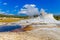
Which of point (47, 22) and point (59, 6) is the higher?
point (59, 6)

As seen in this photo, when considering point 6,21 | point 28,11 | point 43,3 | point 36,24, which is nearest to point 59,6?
point 43,3

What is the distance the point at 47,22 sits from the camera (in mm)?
8414

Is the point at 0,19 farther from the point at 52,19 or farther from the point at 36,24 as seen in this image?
the point at 52,19

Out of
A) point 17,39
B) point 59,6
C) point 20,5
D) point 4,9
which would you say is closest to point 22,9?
point 20,5

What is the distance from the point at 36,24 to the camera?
8438 mm

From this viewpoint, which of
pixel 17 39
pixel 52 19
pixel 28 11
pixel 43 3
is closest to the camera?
pixel 17 39

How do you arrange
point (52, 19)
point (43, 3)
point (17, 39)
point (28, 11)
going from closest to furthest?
point (17, 39), point (43, 3), point (28, 11), point (52, 19)

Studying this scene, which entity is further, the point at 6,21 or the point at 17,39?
the point at 6,21

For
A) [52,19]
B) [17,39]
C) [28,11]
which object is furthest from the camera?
[52,19]

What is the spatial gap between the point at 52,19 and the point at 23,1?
1.80 meters

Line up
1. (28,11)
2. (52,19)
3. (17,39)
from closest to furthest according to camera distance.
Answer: (17,39), (28,11), (52,19)

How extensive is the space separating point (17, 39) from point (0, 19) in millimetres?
3656

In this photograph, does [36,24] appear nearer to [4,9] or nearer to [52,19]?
[52,19]

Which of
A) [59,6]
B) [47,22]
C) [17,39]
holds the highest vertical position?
[59,6]
